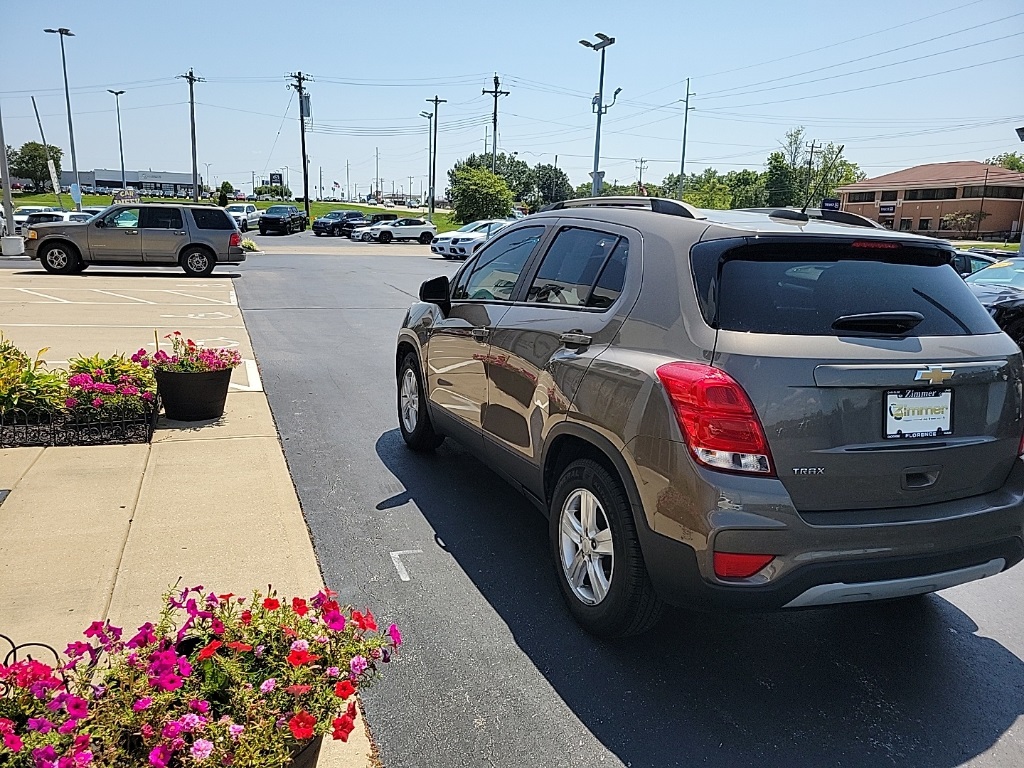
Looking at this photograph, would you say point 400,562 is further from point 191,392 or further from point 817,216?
point 191,392

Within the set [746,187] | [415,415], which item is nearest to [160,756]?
[415,415]

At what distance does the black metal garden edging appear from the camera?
5.70m

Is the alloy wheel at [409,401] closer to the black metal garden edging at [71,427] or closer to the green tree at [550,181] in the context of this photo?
the black metal garden edging at [71,427]

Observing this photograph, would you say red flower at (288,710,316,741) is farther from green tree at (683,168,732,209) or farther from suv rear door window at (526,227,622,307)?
green tree at (683,168,732,209)

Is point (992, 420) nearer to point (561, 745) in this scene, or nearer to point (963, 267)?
point (561, 745)

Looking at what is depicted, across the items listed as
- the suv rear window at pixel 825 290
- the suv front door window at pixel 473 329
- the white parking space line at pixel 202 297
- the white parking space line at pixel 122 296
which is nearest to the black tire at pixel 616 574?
the suv rear window at pixel 825 290

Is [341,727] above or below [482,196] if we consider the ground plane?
below

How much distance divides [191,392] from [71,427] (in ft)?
3.04

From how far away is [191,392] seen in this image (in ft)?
21.0

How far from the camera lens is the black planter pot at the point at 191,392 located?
6.34 meters

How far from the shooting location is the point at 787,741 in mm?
2787

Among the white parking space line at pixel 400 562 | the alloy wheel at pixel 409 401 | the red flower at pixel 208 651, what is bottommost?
the white parking space line at pixel 400 562

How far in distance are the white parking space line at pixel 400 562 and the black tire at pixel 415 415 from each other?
144 cm

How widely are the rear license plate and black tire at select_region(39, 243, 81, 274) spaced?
20.5 m
